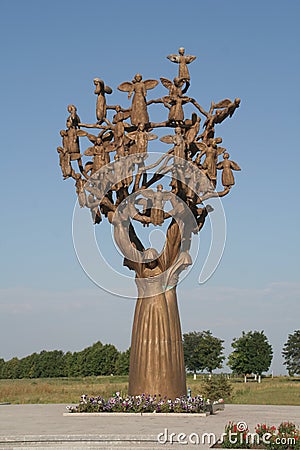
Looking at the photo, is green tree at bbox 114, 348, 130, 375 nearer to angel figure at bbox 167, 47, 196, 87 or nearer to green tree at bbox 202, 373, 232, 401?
green tree at bbox 202, 373, 232, 401

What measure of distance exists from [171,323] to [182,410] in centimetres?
211

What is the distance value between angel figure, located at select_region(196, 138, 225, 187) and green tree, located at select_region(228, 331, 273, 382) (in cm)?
3932

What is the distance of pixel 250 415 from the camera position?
14.5 m

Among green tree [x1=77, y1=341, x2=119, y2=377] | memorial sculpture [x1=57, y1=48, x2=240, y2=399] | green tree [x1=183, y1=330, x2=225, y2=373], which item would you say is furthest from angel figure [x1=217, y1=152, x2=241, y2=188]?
green tree [x1=77, y1=341, x2=119, y2=377]

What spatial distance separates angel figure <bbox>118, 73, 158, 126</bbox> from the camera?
1603cm

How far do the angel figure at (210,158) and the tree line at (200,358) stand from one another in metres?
39.0

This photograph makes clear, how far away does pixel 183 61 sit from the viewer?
1641cm

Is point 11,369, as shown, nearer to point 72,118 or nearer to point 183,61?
point 72,118

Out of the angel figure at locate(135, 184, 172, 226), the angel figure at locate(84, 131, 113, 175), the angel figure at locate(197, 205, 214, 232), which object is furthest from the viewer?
the angel figure at locate(197, 205, 214, 232)

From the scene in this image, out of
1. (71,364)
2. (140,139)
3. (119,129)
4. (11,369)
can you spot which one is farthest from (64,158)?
(11,369)

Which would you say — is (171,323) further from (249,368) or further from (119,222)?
(249,368)

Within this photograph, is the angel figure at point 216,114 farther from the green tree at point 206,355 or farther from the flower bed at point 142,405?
the green tree at point 206,355

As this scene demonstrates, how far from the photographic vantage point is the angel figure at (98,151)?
51.4ft

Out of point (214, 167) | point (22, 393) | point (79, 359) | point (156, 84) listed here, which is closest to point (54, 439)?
point (214, 167)
